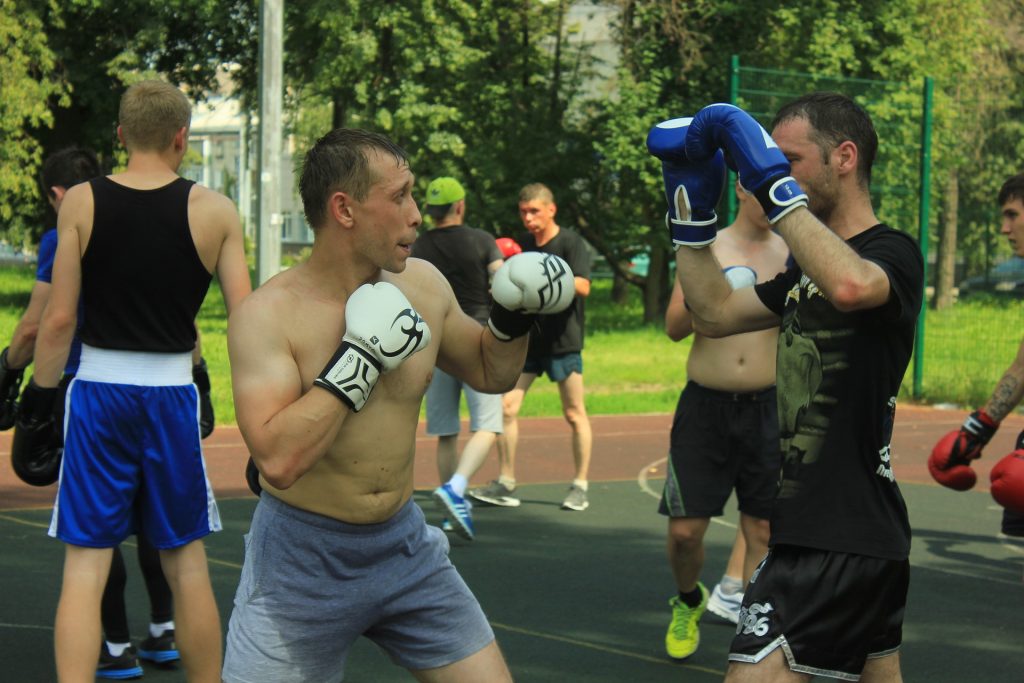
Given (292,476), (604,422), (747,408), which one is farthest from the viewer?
(604,422)

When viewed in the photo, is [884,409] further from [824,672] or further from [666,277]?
[666,277]

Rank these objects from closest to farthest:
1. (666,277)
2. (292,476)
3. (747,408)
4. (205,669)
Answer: (292,476)
(205,669)
(747,408)
(666,277)

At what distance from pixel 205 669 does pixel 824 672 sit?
6.72 feet

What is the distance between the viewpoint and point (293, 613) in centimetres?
317

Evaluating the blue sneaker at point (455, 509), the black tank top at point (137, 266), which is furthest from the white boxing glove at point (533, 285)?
the blue sneaker at point (455, 509)

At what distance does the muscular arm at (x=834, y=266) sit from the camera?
3.03 meters

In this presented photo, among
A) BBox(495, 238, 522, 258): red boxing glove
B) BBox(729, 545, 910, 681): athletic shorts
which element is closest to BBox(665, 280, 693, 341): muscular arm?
BBox(729, 545, 910, 681): athletic shorts

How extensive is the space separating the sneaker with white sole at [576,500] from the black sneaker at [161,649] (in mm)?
3682

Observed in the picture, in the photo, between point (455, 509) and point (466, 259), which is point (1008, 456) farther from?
point (466, 259)

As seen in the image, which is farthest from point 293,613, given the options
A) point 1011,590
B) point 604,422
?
point 604,422

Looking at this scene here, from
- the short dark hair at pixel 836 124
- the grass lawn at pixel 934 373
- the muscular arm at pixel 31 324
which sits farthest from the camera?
the grass lawn at pixel 934 373

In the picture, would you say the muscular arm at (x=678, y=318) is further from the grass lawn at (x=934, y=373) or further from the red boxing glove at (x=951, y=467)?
the grass lawn at (x=934, y=373)

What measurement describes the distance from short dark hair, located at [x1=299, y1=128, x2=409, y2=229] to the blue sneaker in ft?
13.2

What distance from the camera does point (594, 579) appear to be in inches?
261
